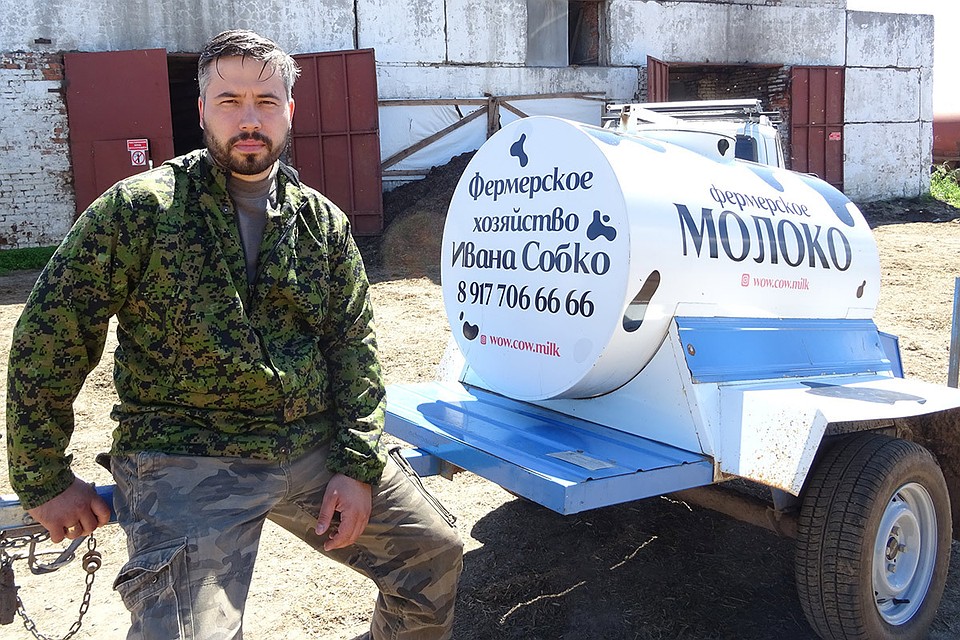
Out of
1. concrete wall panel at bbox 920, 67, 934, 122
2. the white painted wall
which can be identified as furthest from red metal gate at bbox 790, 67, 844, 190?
concrete wall panel at bbox 920, 67, 934, 122

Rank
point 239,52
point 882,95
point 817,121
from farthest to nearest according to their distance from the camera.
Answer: point 882,95
point 817,121
point 239,52

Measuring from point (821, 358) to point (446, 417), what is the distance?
5.34 ft

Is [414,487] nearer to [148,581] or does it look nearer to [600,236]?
[148,581]

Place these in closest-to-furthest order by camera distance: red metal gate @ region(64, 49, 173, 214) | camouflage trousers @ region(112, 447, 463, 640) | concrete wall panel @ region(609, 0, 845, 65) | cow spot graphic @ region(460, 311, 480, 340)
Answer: camouflage trousers @ region(112, 447, 463, 640), cow spot graphic @ region(460, 311, 480, 340), red metal gate @ region(64, 49, 173, 214), concrete wall panel @ region(609, 0, 845, 65)

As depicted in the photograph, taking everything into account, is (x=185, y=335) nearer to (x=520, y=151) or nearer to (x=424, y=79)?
(x=520, y=151)

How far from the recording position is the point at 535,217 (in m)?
3.25

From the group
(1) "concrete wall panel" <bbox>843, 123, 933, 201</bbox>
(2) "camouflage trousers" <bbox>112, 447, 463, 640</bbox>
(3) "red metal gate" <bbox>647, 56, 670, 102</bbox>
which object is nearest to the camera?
(2) "camouflage trousers" <bbox>112, 447, 463, 640</bbox>

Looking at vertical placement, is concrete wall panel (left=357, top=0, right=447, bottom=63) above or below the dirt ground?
above

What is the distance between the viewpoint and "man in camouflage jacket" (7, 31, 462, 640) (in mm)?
1935

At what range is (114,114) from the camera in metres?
11.4

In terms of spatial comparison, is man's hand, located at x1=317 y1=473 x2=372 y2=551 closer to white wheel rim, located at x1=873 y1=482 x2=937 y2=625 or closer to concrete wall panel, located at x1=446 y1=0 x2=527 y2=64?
white wheel rim, located at x1=873 y1=482 x2=937 y2=625

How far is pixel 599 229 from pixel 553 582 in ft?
5.25

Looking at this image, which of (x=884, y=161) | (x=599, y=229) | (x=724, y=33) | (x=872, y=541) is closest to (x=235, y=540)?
(x=599, y=229)

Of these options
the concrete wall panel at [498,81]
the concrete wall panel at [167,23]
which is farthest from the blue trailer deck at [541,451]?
the concrete wall panel at [498,81]
